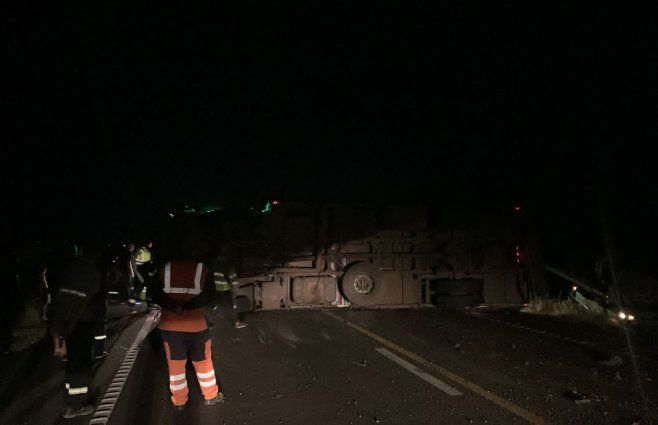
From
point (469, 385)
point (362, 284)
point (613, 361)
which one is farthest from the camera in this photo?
point (362, 284)

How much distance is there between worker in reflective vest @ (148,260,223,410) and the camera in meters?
4.81

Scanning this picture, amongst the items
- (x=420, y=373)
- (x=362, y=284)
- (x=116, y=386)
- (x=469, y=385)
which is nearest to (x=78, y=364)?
(x=116, y=386)

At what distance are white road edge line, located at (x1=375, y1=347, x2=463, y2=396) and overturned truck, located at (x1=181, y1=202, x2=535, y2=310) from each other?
14.4 ft

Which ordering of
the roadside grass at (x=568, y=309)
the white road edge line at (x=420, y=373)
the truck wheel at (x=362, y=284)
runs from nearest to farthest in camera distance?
the white road edge line at (x=420, y=373) < the roadside grass at (x=568, y=309) < the truck wheel at (x=362, y=284)

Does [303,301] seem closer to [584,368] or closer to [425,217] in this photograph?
[425,217]

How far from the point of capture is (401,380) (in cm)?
589

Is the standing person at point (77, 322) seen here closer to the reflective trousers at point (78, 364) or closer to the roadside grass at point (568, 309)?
the reflective trousers at point (78, 364)

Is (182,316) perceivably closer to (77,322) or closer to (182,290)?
(182,290)

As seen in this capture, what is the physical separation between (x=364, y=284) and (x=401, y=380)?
20.1 feet

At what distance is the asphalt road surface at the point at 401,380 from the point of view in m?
4.77

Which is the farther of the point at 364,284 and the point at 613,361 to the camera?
the point at 364,284

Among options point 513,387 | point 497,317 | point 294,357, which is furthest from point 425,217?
point 513,387

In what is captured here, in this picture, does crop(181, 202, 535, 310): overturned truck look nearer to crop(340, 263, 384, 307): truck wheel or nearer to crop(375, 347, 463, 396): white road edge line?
crop(340, 263, 384, 307): truck wheel

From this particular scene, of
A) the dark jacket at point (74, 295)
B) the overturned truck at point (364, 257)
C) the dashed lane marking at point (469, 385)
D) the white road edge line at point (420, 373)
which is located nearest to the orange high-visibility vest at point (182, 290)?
the dark jacket at point (74, 295)
